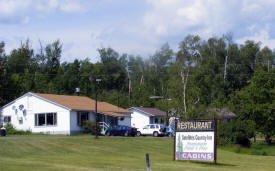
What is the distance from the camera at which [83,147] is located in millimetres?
30375

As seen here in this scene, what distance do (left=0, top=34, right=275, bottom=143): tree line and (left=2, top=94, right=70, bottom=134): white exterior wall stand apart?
13.9 metres

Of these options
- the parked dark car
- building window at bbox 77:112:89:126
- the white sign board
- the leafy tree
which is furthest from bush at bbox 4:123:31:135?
the white sign board

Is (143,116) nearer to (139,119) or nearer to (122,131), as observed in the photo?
(139,119)

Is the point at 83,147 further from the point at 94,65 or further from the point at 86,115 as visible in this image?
the point at 94,65

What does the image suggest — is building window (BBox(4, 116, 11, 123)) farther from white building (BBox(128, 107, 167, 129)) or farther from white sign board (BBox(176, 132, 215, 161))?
white sign board (BBox(176, 132, 215, 161))

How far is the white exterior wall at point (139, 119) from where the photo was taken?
66.8m

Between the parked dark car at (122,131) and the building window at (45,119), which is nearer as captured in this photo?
the parked dark car at (122,131)

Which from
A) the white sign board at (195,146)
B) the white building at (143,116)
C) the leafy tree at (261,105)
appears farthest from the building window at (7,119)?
the white sign board at (195,146)

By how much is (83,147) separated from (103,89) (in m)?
66.4

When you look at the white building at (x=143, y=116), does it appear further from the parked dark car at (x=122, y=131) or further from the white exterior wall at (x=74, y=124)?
the white exterior wall at (x=74, y=124)

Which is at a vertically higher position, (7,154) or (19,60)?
(19,60)

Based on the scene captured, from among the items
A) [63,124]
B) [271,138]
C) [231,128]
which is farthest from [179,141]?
[271,138]

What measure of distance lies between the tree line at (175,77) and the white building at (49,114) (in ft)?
39.1

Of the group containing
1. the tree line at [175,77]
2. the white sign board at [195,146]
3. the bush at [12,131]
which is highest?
the tree line at [175,77]
